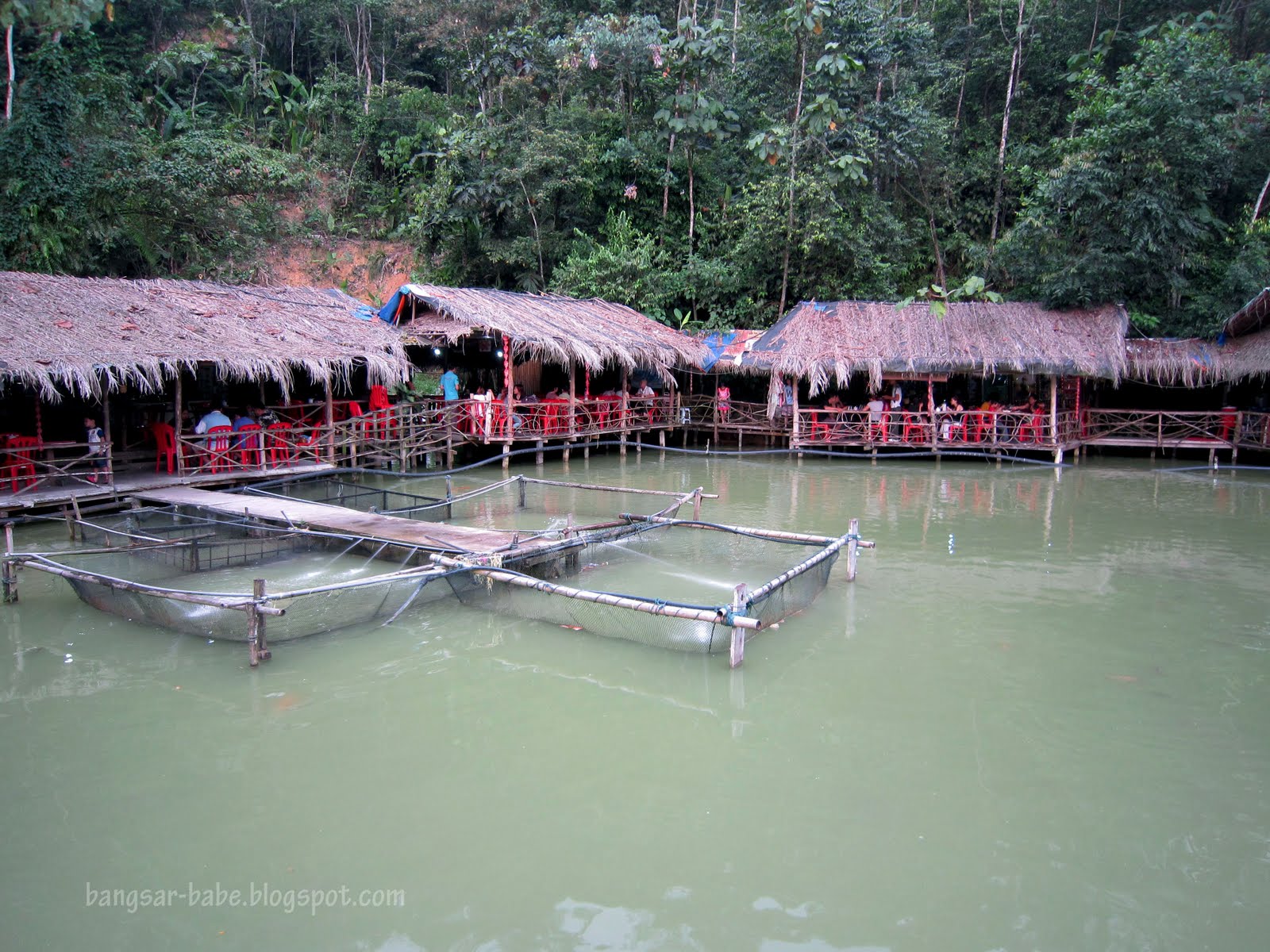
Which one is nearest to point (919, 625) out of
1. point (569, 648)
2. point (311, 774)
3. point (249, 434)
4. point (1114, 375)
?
point (569, 648)

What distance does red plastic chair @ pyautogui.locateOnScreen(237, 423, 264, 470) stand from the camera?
42.9 ft

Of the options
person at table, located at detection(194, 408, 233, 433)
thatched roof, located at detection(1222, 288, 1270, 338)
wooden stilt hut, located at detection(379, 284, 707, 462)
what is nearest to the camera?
person at table, located at detection(194, 408, 233, 433)

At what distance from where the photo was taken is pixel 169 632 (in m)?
7.16

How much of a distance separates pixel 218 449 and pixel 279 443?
1.29m

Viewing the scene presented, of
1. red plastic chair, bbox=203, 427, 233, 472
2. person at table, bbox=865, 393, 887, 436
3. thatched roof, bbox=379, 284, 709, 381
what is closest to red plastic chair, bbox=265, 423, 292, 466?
red plastic chair, bbox=203, 427, 233, 472

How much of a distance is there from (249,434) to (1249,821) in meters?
12.7

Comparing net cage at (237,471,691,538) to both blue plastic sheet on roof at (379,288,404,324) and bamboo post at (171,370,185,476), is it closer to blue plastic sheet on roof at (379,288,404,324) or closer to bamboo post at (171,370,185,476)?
bamboo post at (171,370,185,476)

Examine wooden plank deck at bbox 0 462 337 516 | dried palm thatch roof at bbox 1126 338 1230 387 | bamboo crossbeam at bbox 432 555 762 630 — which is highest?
dried palm thatch roof at bbox 1126 338 1230 387

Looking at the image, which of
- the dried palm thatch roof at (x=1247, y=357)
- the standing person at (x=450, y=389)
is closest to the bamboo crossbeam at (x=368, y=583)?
the standing person at (x=450, y=389)

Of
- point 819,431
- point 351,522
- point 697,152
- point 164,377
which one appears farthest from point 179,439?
point 697,152

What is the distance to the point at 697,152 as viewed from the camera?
2477 cm

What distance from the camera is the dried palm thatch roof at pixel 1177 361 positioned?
58.4 ft

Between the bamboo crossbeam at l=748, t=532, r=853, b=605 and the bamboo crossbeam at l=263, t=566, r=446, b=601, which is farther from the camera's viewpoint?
the bamboo crossbeam at l=748, t=532, r=853, b=605

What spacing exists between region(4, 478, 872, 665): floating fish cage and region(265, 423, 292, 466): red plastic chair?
1322 mm
